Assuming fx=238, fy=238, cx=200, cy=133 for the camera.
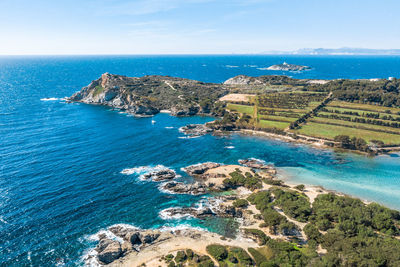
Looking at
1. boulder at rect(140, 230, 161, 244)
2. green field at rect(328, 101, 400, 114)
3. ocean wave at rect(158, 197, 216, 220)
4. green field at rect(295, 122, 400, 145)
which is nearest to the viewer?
boulder at rect(140, 230, 161, 244)

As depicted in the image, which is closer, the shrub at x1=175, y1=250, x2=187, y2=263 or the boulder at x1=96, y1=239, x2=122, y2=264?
the shrub at x1=175, y1=250, x2=187, y2=263

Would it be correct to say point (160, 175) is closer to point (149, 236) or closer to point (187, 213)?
A: point (187, 213)

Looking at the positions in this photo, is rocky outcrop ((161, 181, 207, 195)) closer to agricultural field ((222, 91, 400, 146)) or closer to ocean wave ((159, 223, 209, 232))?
ocean wave ((159, 223, 209, 232))

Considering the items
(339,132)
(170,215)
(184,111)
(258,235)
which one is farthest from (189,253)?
(184,111)

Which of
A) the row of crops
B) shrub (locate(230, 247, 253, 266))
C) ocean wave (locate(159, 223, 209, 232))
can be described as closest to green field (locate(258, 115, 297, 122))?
the row of crops

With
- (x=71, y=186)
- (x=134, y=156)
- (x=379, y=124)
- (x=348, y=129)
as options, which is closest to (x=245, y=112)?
(x=348, y=129)

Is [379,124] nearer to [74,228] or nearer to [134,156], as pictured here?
[134,156]

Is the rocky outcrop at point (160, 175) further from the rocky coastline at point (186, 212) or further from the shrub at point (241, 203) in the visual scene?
the shrub at point (241, 203)
